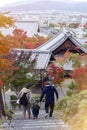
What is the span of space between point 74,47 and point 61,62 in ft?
8.16

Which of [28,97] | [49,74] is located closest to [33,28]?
[49,74]

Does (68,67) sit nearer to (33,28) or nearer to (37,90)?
(37,90)

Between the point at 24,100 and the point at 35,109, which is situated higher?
the point at 24,100

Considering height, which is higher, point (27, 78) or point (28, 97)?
point (28, 97)

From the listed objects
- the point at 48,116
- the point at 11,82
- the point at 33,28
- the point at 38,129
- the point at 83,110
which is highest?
the point at 83,110

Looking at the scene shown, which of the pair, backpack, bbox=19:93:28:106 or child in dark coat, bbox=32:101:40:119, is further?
backpack, bbox=19:93:28:106

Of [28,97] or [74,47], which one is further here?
[74,47]

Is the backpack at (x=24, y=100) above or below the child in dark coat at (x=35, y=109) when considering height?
above

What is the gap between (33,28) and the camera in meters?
64.3

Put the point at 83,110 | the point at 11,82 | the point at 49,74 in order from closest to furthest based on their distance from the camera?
the point at 83,110 → the point at 11,82 → the point at 49,74

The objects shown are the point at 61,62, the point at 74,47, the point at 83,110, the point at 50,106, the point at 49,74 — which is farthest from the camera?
the point at 74,47

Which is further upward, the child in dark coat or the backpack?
the backpack

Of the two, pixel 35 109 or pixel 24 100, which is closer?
pixel 35 109

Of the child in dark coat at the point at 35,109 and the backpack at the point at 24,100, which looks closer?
the child in dark coat at the point at 35,109
